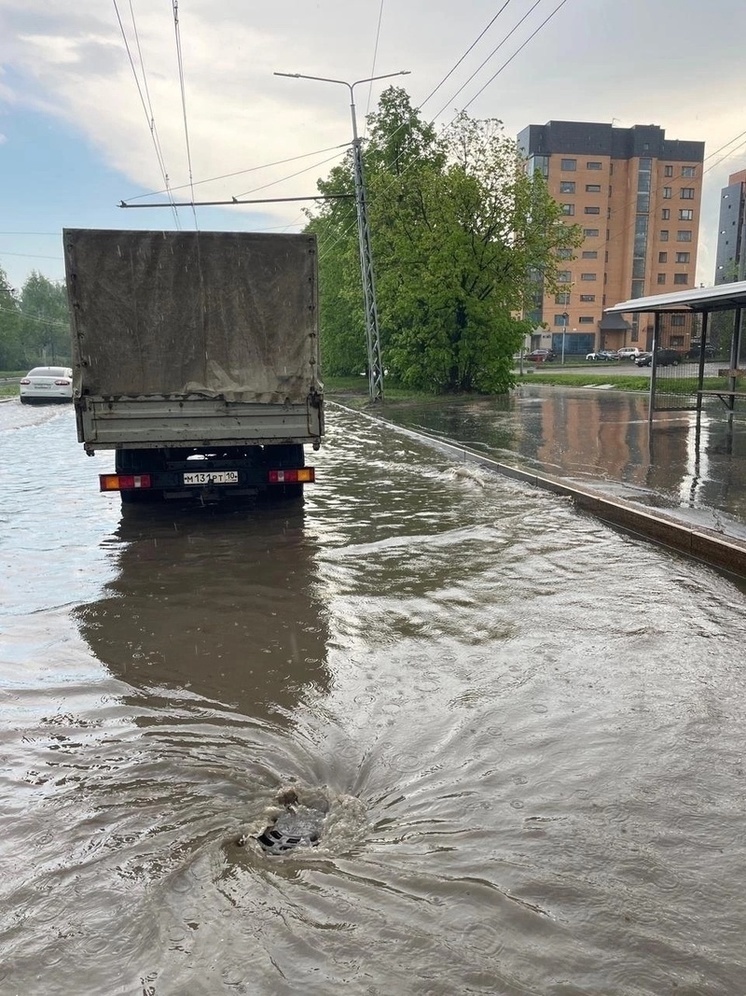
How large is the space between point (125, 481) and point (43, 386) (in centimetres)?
2550

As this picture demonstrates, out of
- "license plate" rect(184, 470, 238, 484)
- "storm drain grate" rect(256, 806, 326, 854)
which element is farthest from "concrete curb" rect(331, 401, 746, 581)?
"storm drain grate" rect(256, 806, 326, 854)

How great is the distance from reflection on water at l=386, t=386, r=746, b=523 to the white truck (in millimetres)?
4266

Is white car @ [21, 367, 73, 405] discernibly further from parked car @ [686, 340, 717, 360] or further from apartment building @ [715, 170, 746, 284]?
apartment building @ [715, 170, 746, 284]

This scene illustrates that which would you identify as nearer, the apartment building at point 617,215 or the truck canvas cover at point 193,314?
the truck canvas cover at point 193,314

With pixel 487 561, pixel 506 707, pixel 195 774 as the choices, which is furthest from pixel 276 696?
pixel 487 561

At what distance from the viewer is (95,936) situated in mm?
2605

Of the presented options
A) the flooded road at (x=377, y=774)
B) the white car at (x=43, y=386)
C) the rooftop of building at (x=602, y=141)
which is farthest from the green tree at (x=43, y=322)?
the flooded road at (x=377, y=774)

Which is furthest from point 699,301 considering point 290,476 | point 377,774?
point 377,774

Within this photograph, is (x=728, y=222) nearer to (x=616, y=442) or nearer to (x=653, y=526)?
(x=616, y=442)

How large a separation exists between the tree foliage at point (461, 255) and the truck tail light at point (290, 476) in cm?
1939

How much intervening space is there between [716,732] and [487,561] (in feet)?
11.2

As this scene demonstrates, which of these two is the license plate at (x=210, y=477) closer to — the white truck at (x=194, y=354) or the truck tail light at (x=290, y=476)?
the white truck at (x=194, y=354)

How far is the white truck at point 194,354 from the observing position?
842cm

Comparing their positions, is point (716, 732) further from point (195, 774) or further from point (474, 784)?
point (195, 774)
